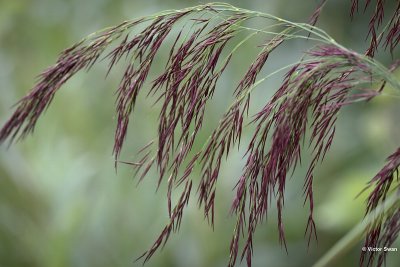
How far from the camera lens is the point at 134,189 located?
229cm

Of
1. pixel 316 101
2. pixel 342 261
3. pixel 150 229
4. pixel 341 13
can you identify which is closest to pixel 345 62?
pixel 316 101

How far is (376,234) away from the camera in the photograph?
0.77 m

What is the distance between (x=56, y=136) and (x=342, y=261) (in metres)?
1.02

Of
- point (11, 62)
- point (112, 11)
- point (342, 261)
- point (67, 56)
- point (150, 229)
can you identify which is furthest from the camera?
point (11, 62)

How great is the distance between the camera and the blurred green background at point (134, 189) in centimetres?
201

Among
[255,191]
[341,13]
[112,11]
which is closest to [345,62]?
[255,191]

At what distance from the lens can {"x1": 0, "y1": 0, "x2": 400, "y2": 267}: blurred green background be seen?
201 cm

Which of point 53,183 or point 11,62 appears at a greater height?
point 11,62

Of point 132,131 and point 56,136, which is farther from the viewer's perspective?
point 56,136

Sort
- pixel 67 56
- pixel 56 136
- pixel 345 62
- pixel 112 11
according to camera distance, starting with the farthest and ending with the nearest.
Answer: pixel 112 11
pixel 56 136
pixel 67 56
pixel 345 62

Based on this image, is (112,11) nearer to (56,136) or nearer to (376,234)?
(56,136)

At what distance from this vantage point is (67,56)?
0.84m

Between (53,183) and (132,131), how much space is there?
0.28 metres

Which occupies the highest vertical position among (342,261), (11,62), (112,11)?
(112,11)
